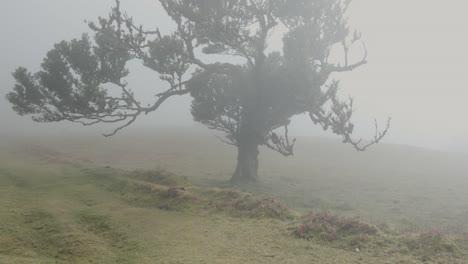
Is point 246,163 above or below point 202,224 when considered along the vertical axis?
above

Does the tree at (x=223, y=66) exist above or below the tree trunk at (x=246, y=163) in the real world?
above

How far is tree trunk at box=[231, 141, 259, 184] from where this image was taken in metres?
38.2

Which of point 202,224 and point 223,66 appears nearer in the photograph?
point 202,224

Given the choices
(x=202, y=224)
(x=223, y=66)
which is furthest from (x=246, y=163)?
(x=202, y=224)

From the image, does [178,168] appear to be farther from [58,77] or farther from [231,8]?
[231,8]

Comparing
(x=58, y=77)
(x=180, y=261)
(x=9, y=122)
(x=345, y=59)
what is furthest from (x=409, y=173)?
(x=9, y=122)

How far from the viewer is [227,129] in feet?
134

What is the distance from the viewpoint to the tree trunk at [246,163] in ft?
125

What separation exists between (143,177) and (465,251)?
1962 centimetres

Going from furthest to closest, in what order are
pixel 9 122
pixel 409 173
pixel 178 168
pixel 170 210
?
1. pixel 9 122
2. pixel 409 173
3. pixel 178 168
4. pixel 170 210

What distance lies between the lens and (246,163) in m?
38.5

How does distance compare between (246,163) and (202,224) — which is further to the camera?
(246,163)

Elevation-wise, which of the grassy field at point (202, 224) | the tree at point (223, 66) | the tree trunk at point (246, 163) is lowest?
the grassy field at point (202, 224)

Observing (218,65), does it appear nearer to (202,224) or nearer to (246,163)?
(246,163)
